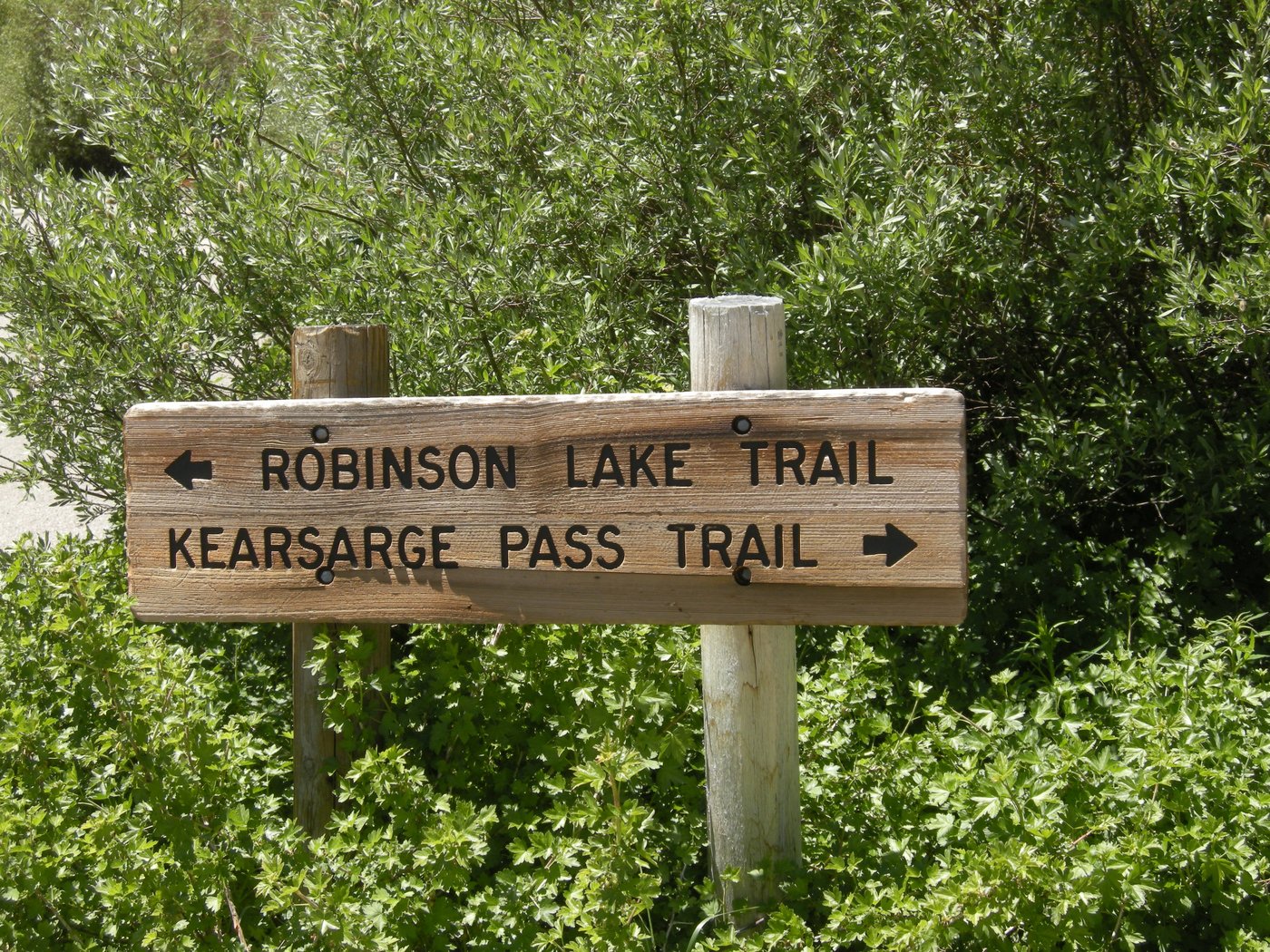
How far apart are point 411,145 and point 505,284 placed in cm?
93

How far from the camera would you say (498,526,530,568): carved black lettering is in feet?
7.94

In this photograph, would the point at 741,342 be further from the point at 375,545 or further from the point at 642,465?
the point at 375,545

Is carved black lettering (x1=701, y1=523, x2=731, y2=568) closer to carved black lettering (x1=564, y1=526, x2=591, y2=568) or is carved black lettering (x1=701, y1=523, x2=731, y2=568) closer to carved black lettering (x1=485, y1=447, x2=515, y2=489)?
carved black lettering (x1=564, y1=526, x2=591, y2=568)

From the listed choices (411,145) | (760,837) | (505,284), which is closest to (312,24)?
(411,145)

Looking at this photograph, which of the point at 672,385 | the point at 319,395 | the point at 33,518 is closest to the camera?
the point at 319,395

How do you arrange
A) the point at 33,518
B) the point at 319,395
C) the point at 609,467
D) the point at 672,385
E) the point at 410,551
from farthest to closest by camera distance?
the point at 33,518, the point at 672,385, the point at 319,395, the point at 410,551, the point at 609,467

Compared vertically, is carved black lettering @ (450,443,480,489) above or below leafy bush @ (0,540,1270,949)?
above

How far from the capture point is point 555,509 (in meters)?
2.40

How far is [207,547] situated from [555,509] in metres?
0.77

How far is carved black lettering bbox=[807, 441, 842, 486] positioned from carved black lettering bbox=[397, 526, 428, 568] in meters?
0.82

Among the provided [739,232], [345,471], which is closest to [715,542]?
[345,471]

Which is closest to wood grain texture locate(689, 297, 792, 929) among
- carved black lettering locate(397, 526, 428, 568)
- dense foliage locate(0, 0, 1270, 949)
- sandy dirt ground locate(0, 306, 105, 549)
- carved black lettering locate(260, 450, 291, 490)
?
dense foliage locate(0, 0, 1270, 949)

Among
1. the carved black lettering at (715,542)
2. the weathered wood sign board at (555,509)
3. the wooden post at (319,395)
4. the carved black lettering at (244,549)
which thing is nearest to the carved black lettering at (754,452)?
the weathered wood sign board at (555,509)

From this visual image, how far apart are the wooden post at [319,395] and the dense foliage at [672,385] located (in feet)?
0.34
